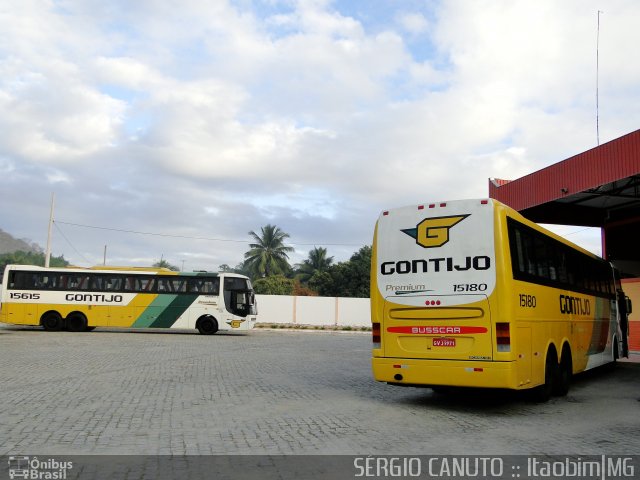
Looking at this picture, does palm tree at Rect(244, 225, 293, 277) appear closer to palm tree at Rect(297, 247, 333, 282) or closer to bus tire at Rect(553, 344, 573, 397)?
palm tree at Rect(297, 247, 333, 282)

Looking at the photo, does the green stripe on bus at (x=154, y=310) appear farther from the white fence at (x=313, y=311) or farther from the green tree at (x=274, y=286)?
the green tree at (x=274, y=286)

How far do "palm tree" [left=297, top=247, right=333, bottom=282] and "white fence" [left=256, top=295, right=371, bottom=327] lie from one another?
2304 centimetres

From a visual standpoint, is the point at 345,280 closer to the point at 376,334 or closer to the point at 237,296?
the point at 237,296

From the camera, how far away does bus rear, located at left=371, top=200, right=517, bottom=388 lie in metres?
8.54

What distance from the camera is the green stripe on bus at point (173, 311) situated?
29.0 m

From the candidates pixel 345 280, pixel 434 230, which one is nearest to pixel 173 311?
pixel 434 230

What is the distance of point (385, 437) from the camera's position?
6.89m

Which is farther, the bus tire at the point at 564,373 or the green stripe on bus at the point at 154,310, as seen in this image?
the green stripe on bus at the point at 154,310

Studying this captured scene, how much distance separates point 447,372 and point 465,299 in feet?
3.67

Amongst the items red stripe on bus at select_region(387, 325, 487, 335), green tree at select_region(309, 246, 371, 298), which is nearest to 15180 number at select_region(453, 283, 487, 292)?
red stripe on bus at select_region(387, 325, 487, 335)

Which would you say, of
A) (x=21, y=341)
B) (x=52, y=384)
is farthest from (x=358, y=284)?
(x=52, y=384)

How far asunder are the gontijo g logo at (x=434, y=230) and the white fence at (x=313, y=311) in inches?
1331

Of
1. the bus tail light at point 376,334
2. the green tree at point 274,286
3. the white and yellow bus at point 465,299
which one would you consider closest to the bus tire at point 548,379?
the white and yellow bus at point 465,299

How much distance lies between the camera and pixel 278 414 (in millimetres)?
8227
